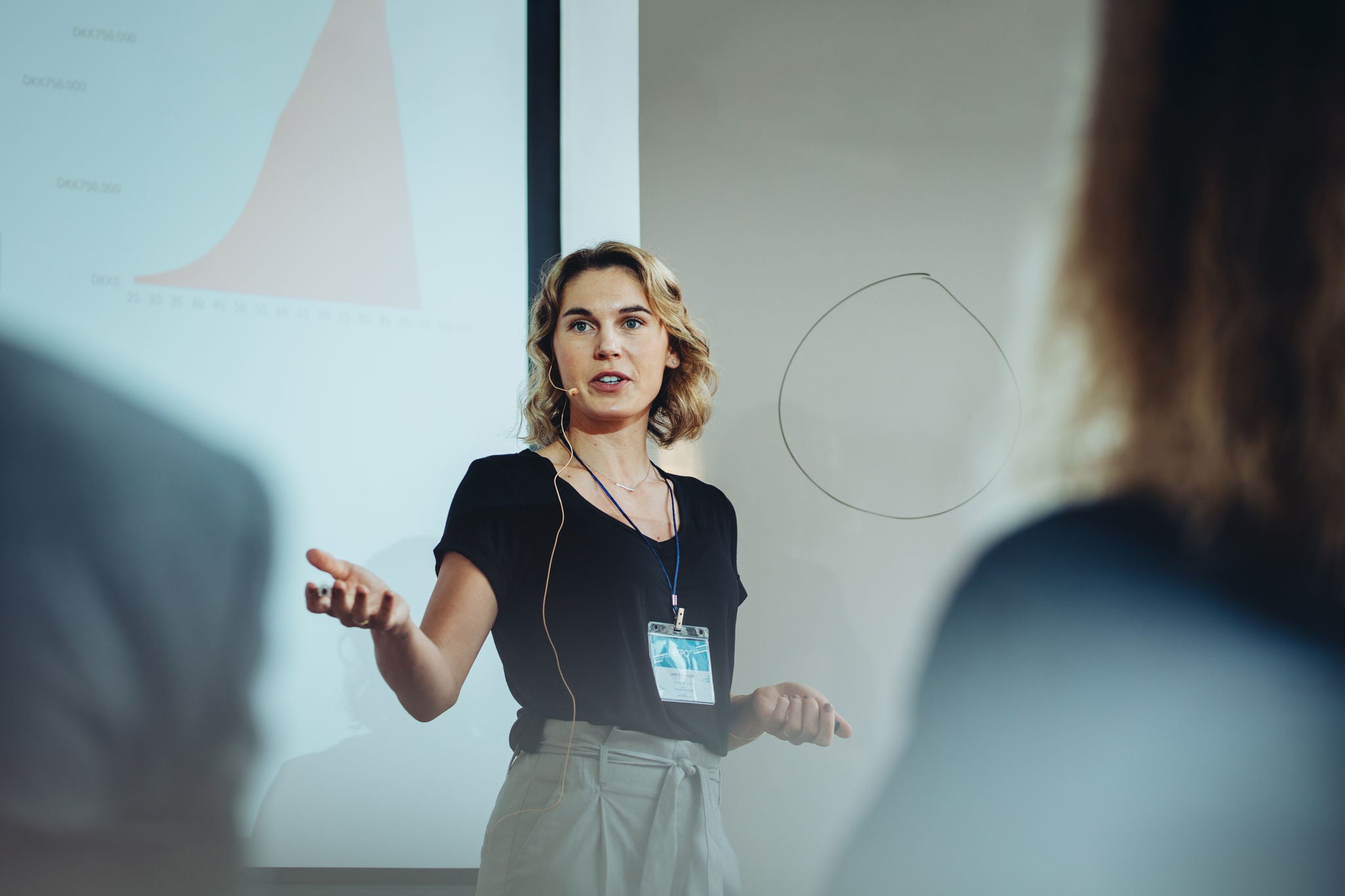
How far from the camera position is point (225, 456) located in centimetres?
121

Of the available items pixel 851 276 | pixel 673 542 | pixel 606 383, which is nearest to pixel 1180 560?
pixel 851 276

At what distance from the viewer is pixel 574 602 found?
1061 mm

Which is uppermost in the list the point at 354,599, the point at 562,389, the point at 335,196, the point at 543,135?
the point at 543,135

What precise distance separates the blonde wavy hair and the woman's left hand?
361 mm

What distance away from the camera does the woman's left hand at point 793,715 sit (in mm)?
1107

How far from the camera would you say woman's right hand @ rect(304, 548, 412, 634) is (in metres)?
0.75

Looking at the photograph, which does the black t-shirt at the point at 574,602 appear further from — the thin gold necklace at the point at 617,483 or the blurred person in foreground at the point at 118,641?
the blurred person in foreground at the point at 118,641

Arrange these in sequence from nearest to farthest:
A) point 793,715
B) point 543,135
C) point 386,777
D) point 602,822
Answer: point 602,822
point 793,715
point 386,777
point 543,135

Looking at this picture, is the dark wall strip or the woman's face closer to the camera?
the woman's face

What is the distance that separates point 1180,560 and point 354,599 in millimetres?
1261

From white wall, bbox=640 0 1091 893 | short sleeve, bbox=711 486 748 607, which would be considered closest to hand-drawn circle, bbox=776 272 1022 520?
white wall, bbox=640 0 1091 893

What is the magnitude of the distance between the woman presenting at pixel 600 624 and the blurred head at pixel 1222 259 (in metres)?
0.74

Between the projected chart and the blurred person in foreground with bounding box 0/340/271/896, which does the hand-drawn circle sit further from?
the blurred person in foreground with bounding box 0/340/271/896

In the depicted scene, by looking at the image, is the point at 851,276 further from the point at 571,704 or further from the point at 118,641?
the point at 118,641
